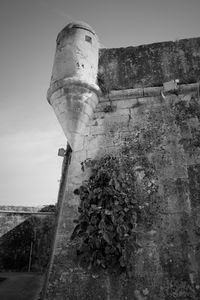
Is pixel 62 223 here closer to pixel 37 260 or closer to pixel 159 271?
pixel 159 271

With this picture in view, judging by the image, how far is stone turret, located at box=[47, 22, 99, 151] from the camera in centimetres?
371

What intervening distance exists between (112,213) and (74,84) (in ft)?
7.23

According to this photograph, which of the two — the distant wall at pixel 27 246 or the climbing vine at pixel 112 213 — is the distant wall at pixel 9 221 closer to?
the distant wall at pixel 27 246

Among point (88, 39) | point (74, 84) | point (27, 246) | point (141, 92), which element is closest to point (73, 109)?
point (74, 84)

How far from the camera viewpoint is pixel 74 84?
12.0 feet

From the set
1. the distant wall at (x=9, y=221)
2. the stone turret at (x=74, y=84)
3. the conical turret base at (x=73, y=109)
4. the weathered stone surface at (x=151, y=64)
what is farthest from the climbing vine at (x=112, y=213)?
the distant wall at (x=9, y=221)

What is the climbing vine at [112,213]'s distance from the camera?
2.78 meters

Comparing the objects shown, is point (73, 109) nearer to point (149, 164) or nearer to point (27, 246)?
point (149, 164)

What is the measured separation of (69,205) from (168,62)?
327cm

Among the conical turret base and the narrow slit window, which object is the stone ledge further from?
the narrow slit window

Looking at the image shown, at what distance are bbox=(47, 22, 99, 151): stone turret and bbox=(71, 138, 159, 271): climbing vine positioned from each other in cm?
82

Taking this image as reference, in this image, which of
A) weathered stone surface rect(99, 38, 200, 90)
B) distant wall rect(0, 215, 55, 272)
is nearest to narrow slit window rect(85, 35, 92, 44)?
weathered stone surface rect(99, 38, 200, 90)

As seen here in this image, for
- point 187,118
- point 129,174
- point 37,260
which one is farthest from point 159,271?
point 37,260

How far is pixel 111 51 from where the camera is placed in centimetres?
454
